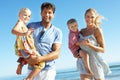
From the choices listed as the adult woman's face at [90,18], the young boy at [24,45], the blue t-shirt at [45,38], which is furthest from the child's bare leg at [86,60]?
the young boy at [24,45]

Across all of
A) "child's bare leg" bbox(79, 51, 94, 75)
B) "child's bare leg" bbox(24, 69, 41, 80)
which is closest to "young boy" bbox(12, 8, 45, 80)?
"child's bare leg" bbox(24, 69, 41, 80)

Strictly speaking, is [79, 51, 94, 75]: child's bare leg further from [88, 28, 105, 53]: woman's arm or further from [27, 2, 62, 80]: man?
[27, 2, 62, 80]: man

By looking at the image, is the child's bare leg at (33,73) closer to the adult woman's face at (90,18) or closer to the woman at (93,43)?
the woman at (93,43)

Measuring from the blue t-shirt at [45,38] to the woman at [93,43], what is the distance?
3.24ft

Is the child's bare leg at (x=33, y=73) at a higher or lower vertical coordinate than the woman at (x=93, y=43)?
lower

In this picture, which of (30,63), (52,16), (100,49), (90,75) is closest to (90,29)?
(100,49)

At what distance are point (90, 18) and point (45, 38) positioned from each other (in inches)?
51.8

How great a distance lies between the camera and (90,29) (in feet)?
20.9

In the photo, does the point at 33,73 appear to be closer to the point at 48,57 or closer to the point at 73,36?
the point at 48,57

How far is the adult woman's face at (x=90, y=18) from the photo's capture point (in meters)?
6.25

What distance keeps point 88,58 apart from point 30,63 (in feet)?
5.04

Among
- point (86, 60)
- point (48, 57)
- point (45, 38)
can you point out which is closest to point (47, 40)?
point (45, 38)

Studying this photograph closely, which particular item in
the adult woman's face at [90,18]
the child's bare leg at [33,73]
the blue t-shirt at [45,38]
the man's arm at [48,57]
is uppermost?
the adult woman's face at [90,18]

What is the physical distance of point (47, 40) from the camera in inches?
208
